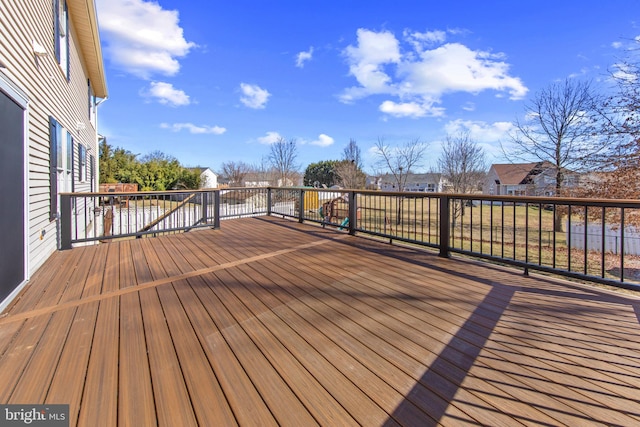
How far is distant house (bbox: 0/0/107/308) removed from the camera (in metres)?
2.61

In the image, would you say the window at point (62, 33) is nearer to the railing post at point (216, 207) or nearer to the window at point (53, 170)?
the window at point (53, 170)

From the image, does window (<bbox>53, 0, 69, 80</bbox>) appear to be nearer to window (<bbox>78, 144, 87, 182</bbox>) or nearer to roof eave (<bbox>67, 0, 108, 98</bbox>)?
roof eave (<bbox>67, 0, 108, 98</bbox>)

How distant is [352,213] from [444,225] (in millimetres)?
1804

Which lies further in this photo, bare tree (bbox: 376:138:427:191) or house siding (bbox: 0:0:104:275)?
bare tree (bbox: 376:138:427:191)

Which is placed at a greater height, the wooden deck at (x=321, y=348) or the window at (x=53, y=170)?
the window at (x=53, y=170)

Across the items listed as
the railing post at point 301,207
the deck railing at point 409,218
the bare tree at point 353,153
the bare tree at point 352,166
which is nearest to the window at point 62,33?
the deck railing at point 409,218

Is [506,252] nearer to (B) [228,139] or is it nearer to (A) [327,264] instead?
(A) [327,264]

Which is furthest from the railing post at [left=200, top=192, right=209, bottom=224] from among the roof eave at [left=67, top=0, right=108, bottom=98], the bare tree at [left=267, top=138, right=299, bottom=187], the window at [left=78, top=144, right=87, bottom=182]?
the bare tree at [left=267, top=138, right=299, bottom=187]

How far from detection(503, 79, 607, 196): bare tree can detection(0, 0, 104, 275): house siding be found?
13.0m

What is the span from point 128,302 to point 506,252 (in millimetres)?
10276

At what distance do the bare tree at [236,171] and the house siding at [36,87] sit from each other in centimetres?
2492

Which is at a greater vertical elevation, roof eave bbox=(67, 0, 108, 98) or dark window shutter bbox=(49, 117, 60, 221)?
roof eave bbox=(67, 0, 108, 98)

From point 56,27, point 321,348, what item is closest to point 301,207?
point 321,348

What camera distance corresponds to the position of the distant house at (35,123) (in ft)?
8.57
